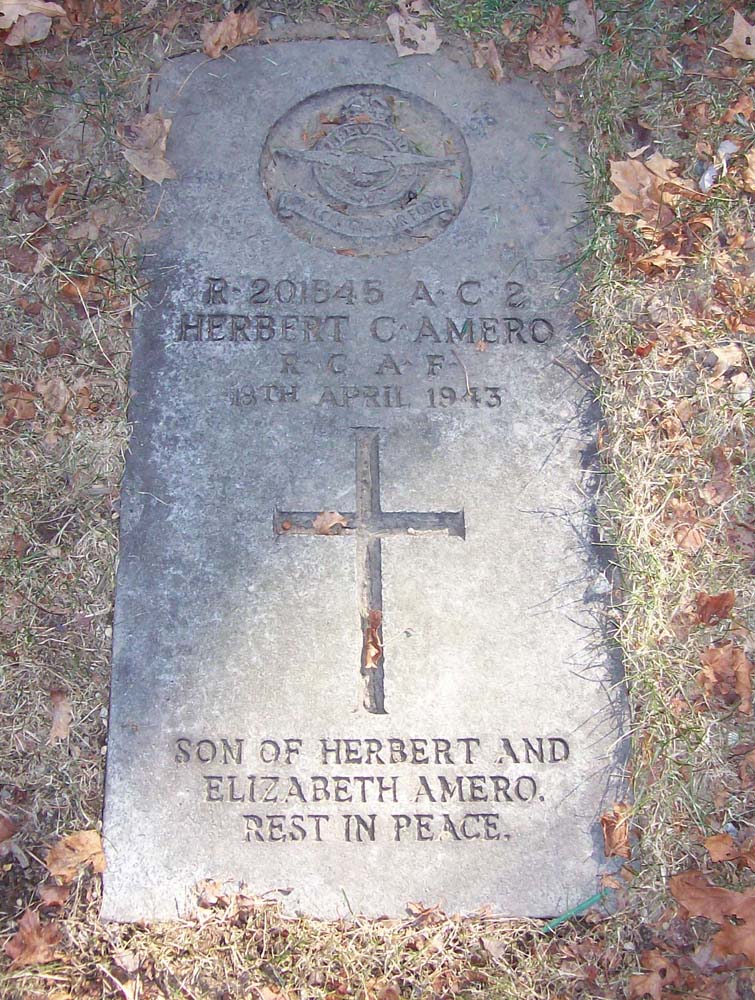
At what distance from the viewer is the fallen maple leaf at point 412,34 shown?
3.00 metres

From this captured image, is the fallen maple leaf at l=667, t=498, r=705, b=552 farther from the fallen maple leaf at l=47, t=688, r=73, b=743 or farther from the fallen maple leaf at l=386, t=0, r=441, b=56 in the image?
the fallen maple leaf at l=47, t=688, r=73, b=743

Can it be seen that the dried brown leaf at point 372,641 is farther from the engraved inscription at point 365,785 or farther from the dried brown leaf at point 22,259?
the dried brown leaf at point 22,259

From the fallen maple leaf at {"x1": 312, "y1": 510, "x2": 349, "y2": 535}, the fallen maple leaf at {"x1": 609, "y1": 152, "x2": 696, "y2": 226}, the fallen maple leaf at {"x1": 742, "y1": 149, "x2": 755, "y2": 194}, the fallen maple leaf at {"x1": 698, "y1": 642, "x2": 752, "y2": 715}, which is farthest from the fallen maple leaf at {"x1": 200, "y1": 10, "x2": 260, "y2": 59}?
the fallen maple leaf at {"x1": 698, "y1": 642, "x2": 752, "y2": 715}

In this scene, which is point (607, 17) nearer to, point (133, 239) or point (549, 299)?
point (549, 299)

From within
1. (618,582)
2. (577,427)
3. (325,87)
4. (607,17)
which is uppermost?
(607,17)

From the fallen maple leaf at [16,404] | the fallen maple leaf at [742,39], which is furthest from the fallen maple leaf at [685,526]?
the fallen maple leaf at [16,404]

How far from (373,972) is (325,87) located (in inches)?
107

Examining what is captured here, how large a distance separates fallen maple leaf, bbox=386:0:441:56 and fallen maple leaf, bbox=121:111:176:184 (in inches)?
33.1

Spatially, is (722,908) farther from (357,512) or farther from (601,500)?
(357,512)

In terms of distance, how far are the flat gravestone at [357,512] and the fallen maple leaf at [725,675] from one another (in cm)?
37

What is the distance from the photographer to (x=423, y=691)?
8.04 feet

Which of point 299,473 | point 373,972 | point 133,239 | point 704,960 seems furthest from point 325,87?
point 704,960

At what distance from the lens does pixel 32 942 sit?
7.72 ft

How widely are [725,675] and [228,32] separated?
268 centimetres
